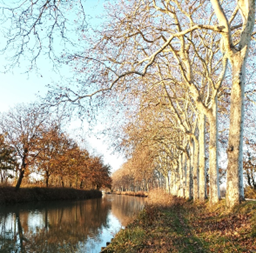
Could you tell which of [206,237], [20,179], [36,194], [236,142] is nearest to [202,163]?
[236,142]

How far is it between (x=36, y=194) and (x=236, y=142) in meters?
28.9

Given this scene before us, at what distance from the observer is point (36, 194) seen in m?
32.6

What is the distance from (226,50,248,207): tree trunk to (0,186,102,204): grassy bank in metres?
23.3

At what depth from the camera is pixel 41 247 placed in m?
10.6

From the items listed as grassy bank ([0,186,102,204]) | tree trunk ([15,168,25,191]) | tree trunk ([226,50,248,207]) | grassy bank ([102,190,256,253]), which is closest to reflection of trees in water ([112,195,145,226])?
grassy bank ([102,190,256,253])

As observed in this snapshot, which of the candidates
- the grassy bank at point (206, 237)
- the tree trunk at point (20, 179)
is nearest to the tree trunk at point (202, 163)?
the grassy bank at point (206, 237)

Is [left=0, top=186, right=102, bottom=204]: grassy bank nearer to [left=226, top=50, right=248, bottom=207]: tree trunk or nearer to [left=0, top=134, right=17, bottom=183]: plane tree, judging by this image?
[left=0, top=134, right=17, bottom=183]: plane tree

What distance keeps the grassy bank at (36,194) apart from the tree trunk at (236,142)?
76.4ft

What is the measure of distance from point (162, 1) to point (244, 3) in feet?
13.0

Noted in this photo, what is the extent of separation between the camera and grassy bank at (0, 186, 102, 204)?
1057 inches

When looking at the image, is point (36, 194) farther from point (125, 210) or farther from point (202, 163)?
point (202, 163)

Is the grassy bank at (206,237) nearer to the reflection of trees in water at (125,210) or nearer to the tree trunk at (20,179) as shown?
the reflection of trees in water at (125,210)

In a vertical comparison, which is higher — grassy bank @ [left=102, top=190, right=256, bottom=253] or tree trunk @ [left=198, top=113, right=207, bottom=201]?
tree trunk @ [left=198, top=113, right=207, bottom=201]

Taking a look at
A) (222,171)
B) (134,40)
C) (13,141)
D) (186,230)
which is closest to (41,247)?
(186,230)
